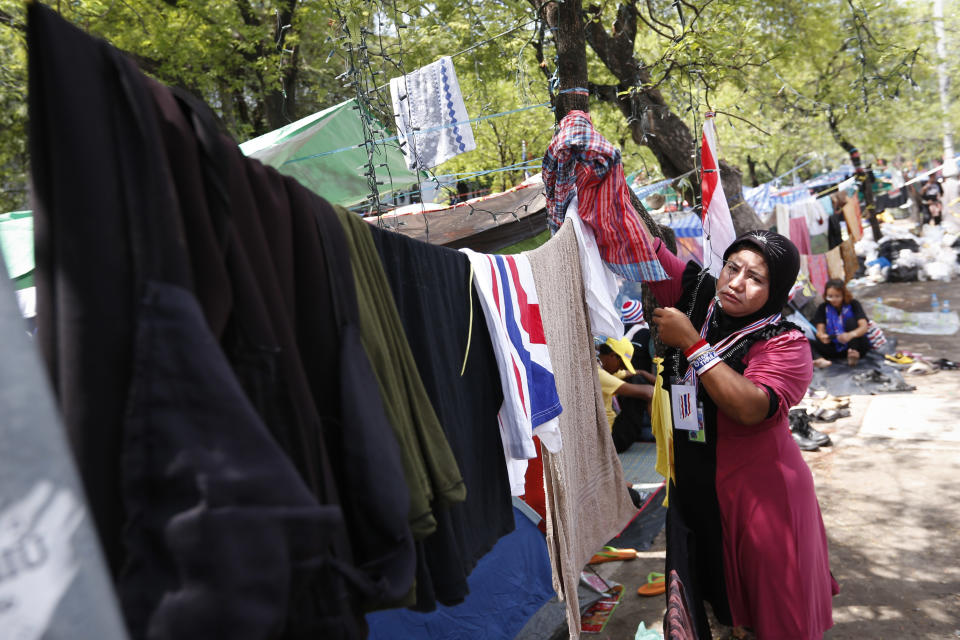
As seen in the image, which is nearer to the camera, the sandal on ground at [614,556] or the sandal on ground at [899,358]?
the sandal on ground at [614,556]

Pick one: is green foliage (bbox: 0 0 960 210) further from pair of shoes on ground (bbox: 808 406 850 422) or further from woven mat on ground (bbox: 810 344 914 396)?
pair of shoes on ground (bbox: 808 406 850 422)

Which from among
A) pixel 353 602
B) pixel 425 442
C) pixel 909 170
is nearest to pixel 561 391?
pixel 425 442

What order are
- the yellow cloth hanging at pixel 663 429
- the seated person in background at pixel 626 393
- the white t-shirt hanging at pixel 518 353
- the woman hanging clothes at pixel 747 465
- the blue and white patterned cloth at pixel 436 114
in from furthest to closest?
1. the seated person in background at pixel 626 393
2. the blue and white patterned cloth at pixel 436 114
3. the yellow cloth hanging at pixel 663 429
4. the woman hanging clothes at pixel 747 465
5. the white t-shirt hanging at pixel 518 353

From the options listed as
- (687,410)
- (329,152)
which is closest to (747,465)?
(687,410)

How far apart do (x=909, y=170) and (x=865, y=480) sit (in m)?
27.4

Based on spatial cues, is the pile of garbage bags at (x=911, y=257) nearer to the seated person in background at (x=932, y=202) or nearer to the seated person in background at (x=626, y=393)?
the seated person in background at (x=932, y=202)

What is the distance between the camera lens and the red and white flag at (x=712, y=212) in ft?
10.3

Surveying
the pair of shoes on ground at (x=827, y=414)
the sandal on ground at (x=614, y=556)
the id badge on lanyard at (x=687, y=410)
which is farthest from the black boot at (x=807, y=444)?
the id badge on lanyard at (x=687, y=410)

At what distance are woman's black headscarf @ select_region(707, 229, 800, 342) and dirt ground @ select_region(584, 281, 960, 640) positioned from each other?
2016 millimetres

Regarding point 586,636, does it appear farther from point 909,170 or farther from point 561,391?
point 909,170

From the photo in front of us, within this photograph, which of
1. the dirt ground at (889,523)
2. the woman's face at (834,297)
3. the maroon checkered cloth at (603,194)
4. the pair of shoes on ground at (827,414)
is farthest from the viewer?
the woman's face at (834,297)

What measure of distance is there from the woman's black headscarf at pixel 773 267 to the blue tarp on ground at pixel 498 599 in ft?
4.85

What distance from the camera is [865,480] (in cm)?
559

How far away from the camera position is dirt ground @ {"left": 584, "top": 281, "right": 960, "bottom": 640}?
3697 mm
